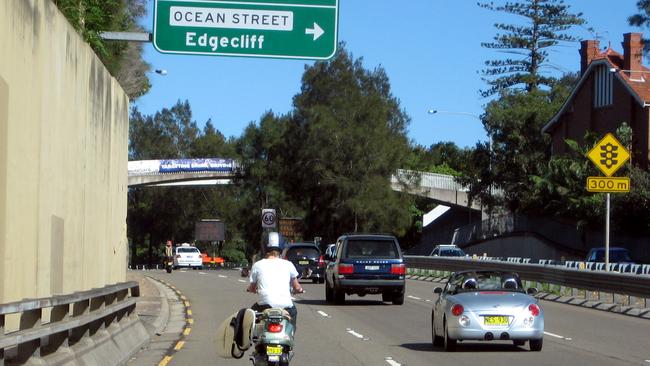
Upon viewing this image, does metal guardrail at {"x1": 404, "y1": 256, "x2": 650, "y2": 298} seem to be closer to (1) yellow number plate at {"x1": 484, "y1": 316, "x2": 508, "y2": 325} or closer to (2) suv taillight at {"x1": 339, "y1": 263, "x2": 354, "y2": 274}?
(2) suv taillight at {"x1": 339, "y1": 263, "x2": 354, "y2": 274}

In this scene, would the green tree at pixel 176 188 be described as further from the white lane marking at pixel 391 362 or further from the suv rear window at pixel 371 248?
the white lane marking at pixel 391 362

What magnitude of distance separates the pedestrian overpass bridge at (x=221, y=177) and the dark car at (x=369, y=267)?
51464mm

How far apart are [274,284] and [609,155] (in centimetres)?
2592

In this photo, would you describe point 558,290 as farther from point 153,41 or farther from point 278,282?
point 278,282

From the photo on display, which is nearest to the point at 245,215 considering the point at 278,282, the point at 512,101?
the point at 512,101

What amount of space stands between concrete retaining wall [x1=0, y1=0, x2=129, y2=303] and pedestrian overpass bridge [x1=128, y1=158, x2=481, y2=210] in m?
65.6

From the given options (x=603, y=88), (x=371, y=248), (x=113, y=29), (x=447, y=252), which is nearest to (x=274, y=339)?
(x=113, y=29)

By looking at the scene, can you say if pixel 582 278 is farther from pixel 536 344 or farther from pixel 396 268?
pixel 536 344

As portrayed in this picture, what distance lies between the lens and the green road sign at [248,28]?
17.1 m

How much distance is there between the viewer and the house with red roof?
63406 millimetres

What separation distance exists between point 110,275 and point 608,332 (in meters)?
9.94

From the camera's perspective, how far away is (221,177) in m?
96.8

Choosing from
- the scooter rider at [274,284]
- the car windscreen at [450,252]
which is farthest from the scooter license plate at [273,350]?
the car windscreen at [450,252]

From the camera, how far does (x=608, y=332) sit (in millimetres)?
22203
